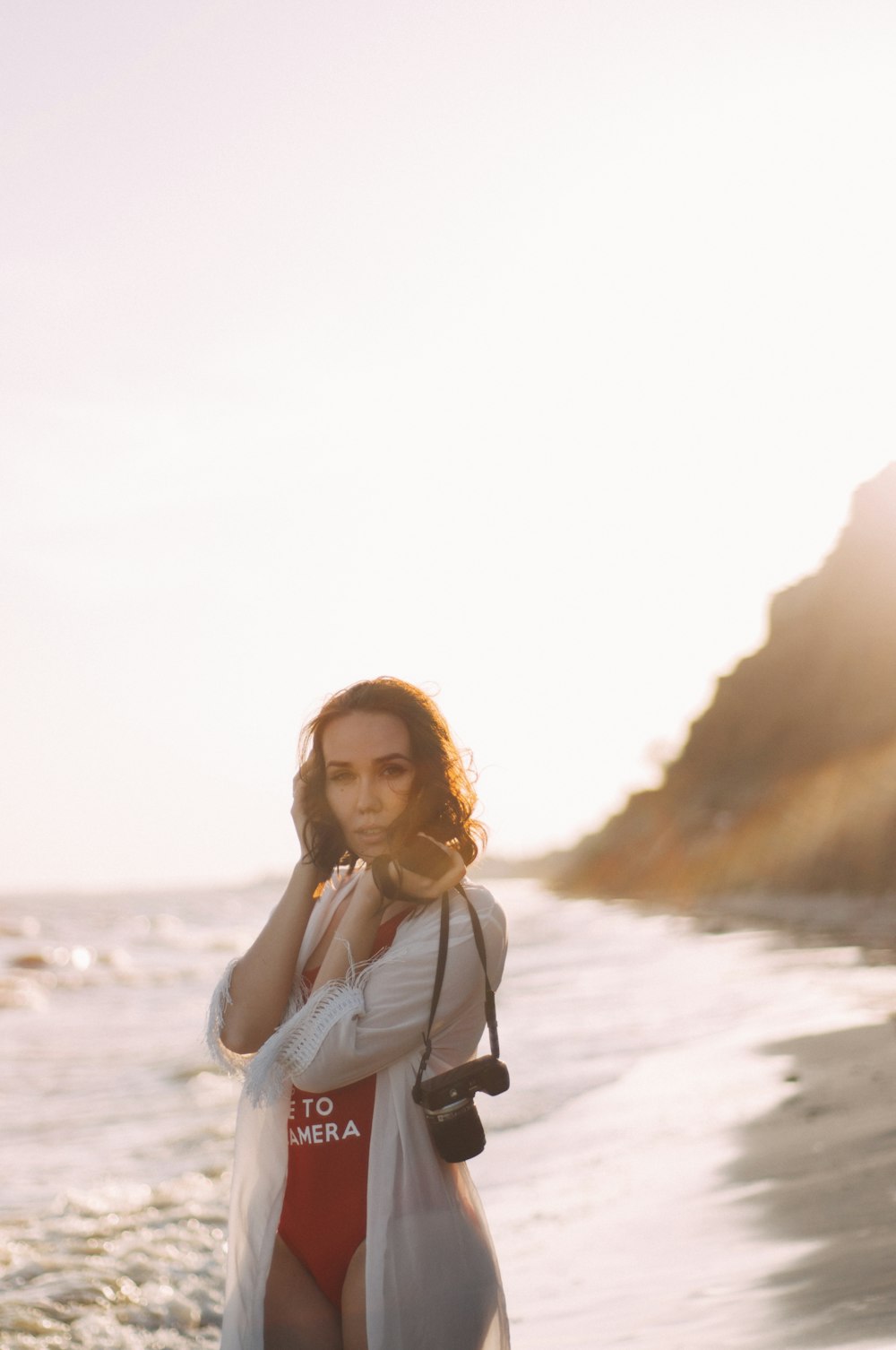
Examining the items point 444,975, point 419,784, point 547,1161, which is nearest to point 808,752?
point 547,1161

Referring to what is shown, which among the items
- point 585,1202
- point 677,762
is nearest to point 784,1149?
point 585,1202

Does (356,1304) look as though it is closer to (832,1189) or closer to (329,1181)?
(329,1181)

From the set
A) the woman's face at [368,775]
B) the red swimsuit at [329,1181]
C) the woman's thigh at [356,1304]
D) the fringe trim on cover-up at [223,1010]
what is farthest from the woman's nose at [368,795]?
the woman's thigh at [356,1304]

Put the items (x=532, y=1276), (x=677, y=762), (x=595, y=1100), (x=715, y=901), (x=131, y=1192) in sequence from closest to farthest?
(x=532, y=1276), (x=131, y=1192), (x=595, y=1100), (x=715, y=901), (x=677, y=762)

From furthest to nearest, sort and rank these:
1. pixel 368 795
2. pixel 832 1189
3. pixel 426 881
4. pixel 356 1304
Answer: pixel 832 1189 < pixel 368 795 < pixel 426 881 < pixel 356 1304

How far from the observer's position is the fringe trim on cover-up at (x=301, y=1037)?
2.45 metres

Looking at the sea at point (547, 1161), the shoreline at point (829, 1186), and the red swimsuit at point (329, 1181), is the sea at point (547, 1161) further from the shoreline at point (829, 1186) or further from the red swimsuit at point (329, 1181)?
the red swimsuit at point (329, 1181)

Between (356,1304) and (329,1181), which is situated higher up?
(329,1181)

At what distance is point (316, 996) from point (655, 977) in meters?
21.4

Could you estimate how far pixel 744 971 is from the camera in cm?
2170

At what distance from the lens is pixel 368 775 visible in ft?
8.66

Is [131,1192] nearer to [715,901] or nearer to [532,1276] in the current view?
[532,1276]

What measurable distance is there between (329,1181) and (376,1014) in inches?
13.3

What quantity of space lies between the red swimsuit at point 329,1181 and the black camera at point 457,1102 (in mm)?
149
